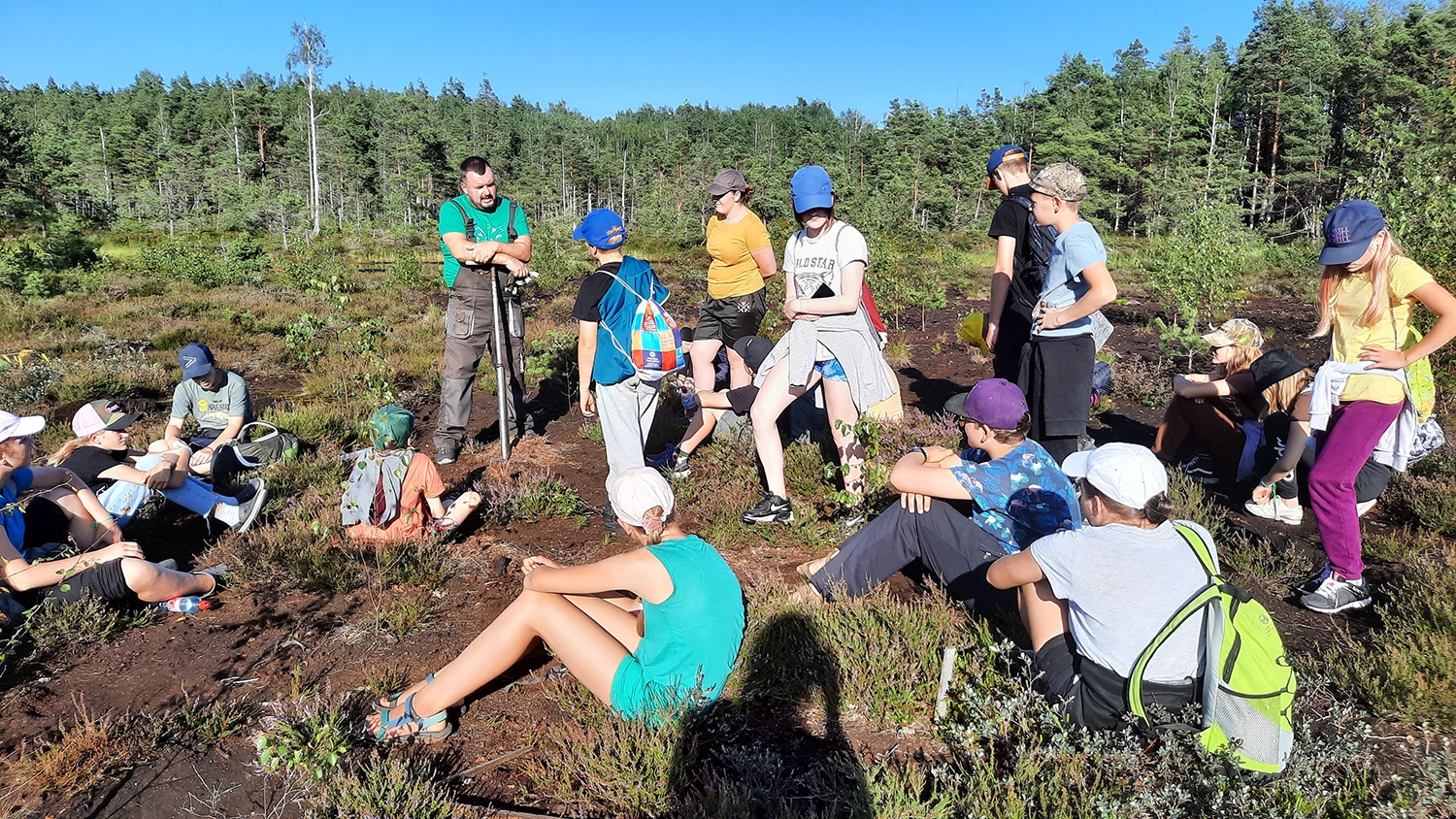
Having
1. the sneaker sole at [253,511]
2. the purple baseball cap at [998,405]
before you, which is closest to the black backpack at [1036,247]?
the purple baseball cap at [998,405]

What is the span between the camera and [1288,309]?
569 inches

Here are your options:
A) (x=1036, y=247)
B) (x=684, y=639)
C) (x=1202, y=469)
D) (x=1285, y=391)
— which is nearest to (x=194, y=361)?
(x=684, y=639)

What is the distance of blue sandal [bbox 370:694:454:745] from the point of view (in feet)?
10.2

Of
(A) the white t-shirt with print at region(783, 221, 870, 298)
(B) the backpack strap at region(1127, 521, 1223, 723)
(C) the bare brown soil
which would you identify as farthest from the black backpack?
(B) the backpack strap at region(1127, 521, 1223, 723)

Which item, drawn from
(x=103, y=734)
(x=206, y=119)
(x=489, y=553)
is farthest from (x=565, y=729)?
(x=206, y=119)

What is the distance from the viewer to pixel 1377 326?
372cm

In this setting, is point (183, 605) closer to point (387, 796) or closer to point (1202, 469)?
point (387, 796)

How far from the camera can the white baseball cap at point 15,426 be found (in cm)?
382

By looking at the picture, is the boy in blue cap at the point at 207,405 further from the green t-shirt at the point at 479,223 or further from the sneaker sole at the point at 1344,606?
the sneaker sole at the point at 1344,606

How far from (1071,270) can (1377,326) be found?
135 centimetres

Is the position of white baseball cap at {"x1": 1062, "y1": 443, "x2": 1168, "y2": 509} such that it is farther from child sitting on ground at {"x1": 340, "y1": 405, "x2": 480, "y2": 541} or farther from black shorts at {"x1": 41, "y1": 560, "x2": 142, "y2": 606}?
black shorts at {"x1": 41, "y1": 560, "x2": 142, "y2": 606}

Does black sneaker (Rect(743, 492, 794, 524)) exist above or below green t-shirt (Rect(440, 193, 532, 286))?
below

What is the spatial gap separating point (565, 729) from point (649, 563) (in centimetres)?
76

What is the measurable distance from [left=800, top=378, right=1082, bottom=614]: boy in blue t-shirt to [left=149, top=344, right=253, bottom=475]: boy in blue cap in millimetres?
4678
